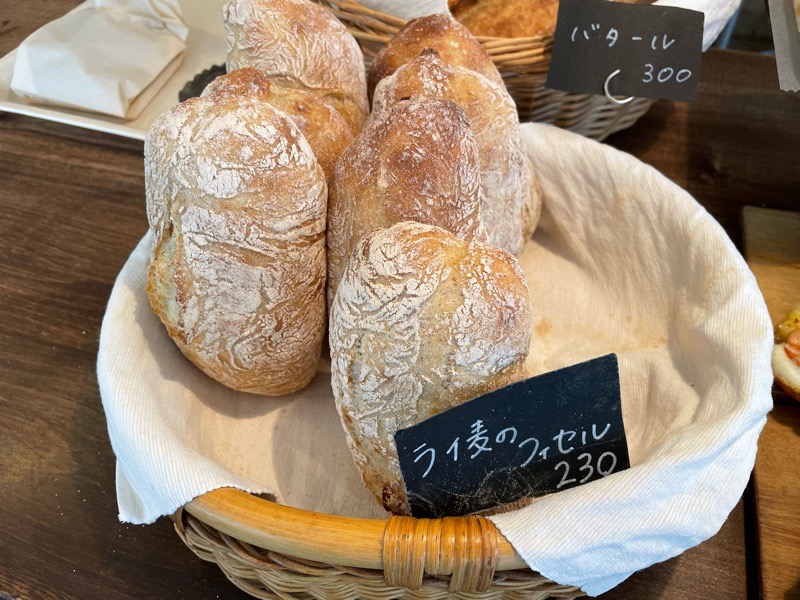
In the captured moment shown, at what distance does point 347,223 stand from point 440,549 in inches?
16.8

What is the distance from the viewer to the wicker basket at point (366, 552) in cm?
63

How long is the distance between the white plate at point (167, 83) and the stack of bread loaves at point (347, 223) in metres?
0.61

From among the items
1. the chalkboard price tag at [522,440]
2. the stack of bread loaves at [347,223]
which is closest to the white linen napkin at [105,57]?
the stack of bread loaves at [347,223]

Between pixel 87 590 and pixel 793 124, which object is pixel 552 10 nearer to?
pixel 793 124

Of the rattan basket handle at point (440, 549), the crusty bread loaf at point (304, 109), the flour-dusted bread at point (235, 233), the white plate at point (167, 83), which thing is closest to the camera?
the rattan basket handle at point (440, 549)

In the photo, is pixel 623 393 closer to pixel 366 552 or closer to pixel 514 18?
pixel 366 552

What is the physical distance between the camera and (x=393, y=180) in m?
0.83

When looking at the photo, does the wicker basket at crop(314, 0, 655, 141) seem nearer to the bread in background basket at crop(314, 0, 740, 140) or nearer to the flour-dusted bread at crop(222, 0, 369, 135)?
the bread in background basket at crop(314, 0, 740, 140)

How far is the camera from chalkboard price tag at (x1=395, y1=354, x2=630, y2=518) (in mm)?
675

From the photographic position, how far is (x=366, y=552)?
0.63 metres

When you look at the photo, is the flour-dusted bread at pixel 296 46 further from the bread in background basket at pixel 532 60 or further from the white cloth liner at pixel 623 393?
the white cloth liner at pixel 623 393

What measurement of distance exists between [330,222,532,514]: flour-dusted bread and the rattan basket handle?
0.44 ft

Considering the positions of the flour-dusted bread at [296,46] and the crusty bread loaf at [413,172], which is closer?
the crusty bread loaf at [413,172]

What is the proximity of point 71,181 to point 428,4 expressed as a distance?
84 centimetres
